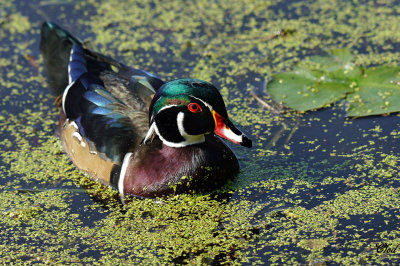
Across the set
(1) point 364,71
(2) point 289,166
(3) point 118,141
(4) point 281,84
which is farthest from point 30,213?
(1) point 364,71

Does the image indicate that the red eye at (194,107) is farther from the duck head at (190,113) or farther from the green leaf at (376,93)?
the green leaf at (376,93)

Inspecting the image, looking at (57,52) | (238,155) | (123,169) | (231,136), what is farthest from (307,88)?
(57,52)

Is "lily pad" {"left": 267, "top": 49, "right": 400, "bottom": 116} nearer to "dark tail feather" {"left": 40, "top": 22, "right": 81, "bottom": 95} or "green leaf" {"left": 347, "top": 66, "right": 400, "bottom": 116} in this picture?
"green leaf" {"left": 347, "top": 66, "right": 400, "bottom": 116}

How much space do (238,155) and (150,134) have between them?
87 centimetres

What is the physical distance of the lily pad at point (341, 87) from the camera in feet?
19.4

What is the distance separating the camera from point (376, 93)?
6004 mm

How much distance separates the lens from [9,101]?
6793 millimetres

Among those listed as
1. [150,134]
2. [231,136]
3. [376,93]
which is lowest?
[150,134]

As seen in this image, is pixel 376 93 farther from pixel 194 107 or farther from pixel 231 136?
pixel 194 107

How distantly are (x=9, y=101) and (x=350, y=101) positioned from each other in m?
3.27

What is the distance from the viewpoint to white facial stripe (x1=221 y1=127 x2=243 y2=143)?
4887 mm

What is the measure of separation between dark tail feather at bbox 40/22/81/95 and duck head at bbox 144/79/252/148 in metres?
1.76

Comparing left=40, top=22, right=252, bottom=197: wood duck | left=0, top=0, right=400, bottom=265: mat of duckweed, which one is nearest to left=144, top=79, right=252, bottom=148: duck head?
left=40, top=22, right=252, bottom=197: wood duck

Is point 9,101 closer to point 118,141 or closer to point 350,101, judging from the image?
point 118,141
